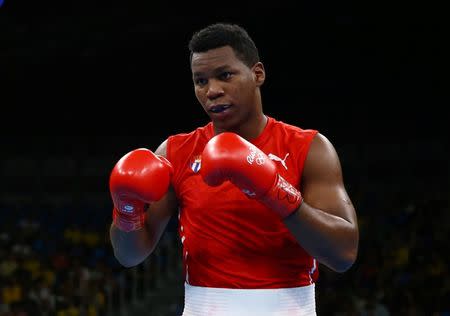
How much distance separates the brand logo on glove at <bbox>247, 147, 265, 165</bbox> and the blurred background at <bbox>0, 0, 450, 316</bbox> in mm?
9049

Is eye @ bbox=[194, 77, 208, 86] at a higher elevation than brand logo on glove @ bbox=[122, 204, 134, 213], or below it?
higher

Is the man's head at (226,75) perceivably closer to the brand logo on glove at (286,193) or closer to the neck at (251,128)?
the neck at (251,128)

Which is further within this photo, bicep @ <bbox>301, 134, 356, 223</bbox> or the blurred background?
the blurred background

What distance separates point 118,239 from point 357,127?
10.4m

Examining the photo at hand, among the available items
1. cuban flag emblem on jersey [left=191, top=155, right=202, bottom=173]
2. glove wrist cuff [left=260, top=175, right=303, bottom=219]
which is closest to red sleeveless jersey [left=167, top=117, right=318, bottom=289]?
cuban flag emblem on jersey [left=191, top=155, right=202, bottom=173]

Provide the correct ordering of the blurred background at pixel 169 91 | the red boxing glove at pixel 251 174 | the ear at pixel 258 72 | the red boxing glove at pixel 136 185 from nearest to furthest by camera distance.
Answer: the red boxing glove at pixel 251 174
the red boxing glove at pixel 136 185
the ear at pixel 258 72
the blurred background at pixel 169 91

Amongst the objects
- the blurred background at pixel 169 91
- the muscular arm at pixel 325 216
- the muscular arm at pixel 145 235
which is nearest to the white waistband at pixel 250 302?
the muscular arm at pixel 325 216

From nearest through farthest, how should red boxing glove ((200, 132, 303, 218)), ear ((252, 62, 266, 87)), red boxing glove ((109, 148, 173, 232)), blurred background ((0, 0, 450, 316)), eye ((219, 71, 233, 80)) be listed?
red boxing glove ((200, 132, 303, 218)) → red boxing glove ((109, 148, 173, 232)) → eye ((219, 71, 233, 80)) → ear ((252, 62, 266, 87)) → blurred background ((0, 0, 450, 316))

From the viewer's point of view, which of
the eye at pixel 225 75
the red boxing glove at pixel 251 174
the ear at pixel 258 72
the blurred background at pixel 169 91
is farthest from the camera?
the blurred background at pixel 169 91

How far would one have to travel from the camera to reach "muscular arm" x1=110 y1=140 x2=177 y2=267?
2682mm

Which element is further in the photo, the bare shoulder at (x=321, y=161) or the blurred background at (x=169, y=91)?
the blurred background at (x=169, y=91)

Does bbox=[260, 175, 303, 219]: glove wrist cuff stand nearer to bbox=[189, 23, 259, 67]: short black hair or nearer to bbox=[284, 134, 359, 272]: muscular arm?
bbox=[284, 134, 359, 272]: muscular arm

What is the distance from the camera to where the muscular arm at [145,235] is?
8.80 ft

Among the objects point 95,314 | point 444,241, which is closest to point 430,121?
point 444,241
